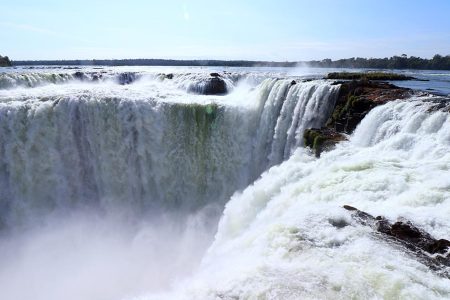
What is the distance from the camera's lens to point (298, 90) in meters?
14.6

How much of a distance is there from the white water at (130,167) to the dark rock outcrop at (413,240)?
23.3 feet

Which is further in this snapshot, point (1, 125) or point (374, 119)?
point (1, 125)

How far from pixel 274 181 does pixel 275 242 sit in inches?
150

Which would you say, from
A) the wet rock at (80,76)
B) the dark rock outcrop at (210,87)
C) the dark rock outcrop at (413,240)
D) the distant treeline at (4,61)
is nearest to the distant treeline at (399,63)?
the dark rock outcrop at (210,87)

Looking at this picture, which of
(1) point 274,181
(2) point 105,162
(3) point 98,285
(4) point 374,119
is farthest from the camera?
(2) point 105,162

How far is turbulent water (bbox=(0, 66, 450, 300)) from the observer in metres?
6.75

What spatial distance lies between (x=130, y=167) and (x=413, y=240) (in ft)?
39.7

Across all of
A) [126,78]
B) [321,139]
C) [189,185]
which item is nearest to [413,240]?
[321,139]

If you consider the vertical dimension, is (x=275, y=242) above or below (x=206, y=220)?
above

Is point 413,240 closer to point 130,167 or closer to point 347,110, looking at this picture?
point 347,110

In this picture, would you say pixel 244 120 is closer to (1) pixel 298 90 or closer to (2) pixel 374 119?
(1) pixel 298 90

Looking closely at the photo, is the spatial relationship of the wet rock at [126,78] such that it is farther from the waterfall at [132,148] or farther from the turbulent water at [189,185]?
the waterfall at [132,148]

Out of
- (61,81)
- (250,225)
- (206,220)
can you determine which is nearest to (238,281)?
(250,225)

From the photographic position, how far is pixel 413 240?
18.8ft
